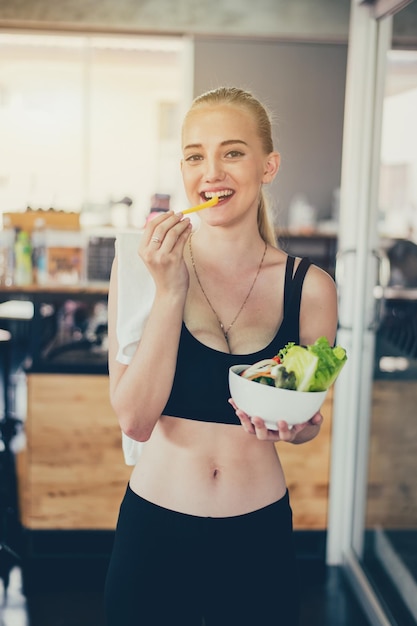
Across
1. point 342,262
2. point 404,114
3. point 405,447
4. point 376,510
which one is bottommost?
point 376,510

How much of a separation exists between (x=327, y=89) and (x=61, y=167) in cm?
369

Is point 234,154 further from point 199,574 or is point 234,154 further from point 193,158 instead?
point 199,574

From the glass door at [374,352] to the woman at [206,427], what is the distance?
1302 mm

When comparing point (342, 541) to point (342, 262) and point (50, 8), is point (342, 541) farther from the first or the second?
point (50, 8)

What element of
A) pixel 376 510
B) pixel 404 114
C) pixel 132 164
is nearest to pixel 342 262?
pixel 404 114

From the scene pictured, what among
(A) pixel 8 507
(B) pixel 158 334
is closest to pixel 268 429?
(B) pixel 158 334

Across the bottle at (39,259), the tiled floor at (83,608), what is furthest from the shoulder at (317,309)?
the bottle at (39,259)

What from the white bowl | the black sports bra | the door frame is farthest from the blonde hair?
the door frame

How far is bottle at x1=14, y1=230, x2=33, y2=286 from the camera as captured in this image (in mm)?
3086

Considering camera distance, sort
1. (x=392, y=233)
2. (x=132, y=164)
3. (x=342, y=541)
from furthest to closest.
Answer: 1. (x=132, y=164)
2. (x=392, y=233)
3. (x=342, y=541)

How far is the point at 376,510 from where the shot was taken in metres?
2.80

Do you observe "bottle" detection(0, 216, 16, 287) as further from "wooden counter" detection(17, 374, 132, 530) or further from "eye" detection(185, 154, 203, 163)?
"eye" detection(185, 154, 203, 163)

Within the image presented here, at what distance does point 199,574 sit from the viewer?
128cm

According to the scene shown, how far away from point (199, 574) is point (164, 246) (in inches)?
23.0
